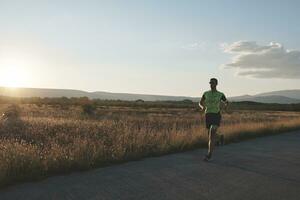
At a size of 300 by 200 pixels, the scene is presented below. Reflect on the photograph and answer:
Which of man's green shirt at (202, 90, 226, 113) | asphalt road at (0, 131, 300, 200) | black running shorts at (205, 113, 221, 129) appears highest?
man's green shirt at (202, 90, 226, 113)

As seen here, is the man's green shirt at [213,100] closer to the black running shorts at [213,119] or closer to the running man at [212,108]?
the running man at [212,108]

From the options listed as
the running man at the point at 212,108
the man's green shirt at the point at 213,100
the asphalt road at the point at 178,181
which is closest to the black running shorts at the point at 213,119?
the running man at the point at 212,108

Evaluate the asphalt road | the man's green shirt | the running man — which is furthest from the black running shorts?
the asphalt road

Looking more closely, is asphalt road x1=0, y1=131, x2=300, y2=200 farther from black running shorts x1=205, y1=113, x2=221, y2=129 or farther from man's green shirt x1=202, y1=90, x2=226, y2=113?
man's green shirt x1=202, y1=90, x2=226, y2=113

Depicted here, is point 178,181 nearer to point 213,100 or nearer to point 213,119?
point 213,119

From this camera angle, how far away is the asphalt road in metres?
6.84

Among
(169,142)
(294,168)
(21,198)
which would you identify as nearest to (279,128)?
(169,142)

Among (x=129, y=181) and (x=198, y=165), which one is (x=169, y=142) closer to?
(x=198, y=165)

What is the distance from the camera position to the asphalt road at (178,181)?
6844mm

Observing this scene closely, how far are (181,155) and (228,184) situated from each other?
383 centimetres

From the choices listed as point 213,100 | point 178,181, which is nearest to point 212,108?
point 213,100

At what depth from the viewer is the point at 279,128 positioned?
928 inches

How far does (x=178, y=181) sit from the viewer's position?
7.89 meters

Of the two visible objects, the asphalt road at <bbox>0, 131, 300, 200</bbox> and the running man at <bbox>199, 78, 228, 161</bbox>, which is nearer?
the asphalt road at <bbox>0, 131, 300, 200</bbox>
